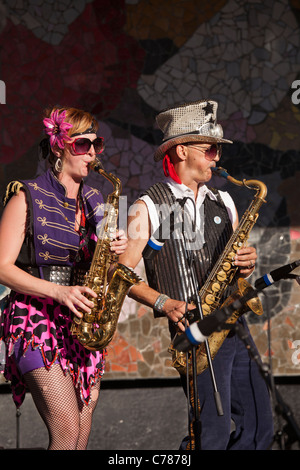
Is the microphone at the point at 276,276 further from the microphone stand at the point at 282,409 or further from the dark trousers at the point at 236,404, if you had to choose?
the dark trousers at the point at 236,404

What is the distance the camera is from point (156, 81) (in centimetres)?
713

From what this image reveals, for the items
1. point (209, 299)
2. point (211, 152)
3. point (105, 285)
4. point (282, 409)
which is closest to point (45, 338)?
point (105, 285)

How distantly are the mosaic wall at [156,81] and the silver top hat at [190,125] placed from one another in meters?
2.69

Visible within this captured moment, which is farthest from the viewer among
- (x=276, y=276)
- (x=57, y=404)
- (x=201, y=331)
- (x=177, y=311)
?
(x=177, y=311)

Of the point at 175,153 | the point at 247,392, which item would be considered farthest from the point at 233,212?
the point at 247,392

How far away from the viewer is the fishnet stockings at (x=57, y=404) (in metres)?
3.70

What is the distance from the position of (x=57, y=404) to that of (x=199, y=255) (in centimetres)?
121

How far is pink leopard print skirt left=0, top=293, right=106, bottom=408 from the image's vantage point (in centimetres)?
381

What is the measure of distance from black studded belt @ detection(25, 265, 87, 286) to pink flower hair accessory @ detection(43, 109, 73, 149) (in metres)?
0.71

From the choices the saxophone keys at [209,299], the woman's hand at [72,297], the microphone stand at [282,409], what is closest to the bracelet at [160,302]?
the saxophone keys at [209,299]

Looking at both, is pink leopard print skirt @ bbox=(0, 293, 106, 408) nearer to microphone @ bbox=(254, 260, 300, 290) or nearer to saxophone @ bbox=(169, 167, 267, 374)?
saxophone @ bbox=(169, 167, 267, 374)

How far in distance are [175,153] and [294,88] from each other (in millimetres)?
3192

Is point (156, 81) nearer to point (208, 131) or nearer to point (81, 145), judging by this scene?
point (208, 131)

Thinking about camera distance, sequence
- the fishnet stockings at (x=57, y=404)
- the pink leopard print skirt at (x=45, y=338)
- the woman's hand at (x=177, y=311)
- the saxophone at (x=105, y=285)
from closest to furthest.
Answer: the fishnet stockings at (x=57, y=404) < the pink leopard print skirt at (x=45, y=338) < the woman's hand at (x=177, y=311) < the saxophone at (x=105, y=285)
